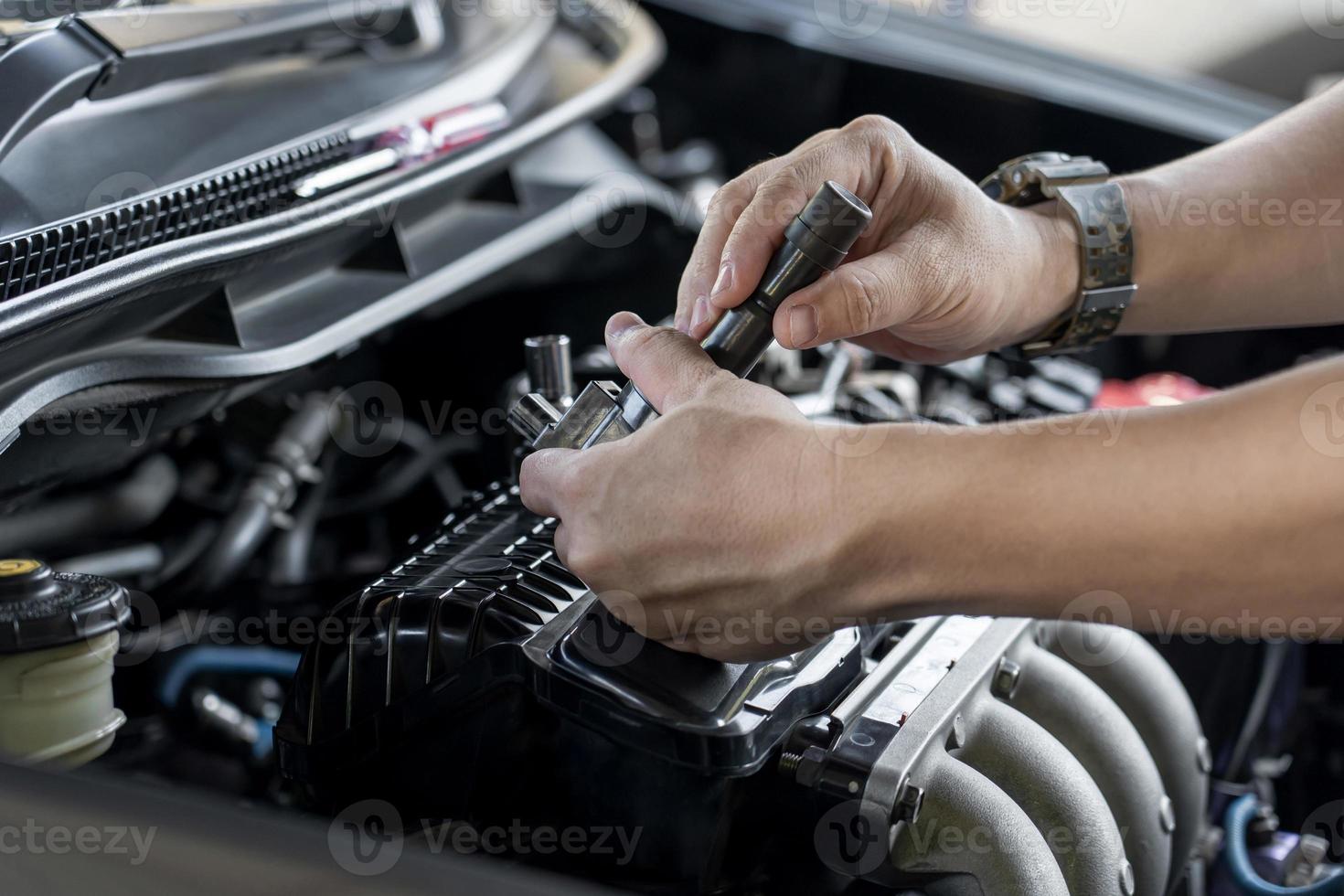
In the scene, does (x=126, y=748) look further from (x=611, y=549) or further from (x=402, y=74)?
(x=402, y=74)

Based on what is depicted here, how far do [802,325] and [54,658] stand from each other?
46 cm

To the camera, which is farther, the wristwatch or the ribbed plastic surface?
the wristwatch

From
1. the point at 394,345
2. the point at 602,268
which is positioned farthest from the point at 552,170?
the point at 394,345

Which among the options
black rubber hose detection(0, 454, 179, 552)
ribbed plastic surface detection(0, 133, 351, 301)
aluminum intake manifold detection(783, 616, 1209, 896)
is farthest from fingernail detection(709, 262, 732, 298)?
black rubber hose detection(0, 454, 179, 552)

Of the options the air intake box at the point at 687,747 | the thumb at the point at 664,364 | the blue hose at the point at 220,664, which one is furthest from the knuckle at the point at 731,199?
the blue hose at the point at 220,664

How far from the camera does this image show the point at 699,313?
78cm

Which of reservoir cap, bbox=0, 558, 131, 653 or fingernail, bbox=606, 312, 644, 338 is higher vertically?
fingernail, bbox=606, 312, 644, 338

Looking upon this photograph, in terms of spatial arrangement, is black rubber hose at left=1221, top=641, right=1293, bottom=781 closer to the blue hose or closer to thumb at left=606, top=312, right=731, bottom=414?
thumb at left=606, top=312, right=731, bottom=414

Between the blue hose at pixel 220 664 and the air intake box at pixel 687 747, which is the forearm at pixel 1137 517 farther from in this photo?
the blue hose at pixel 220 664

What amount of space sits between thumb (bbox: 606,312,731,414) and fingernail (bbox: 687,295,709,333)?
0.04 metres

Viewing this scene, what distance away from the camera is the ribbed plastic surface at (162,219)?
28.4 inches

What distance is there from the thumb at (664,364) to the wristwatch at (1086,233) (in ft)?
1.38

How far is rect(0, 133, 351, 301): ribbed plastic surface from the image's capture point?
0.72 meters

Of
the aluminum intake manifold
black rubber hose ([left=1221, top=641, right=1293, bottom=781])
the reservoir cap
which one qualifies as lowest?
black rubber hose ([left=1221, top=641, right=1293, bottom=781])
